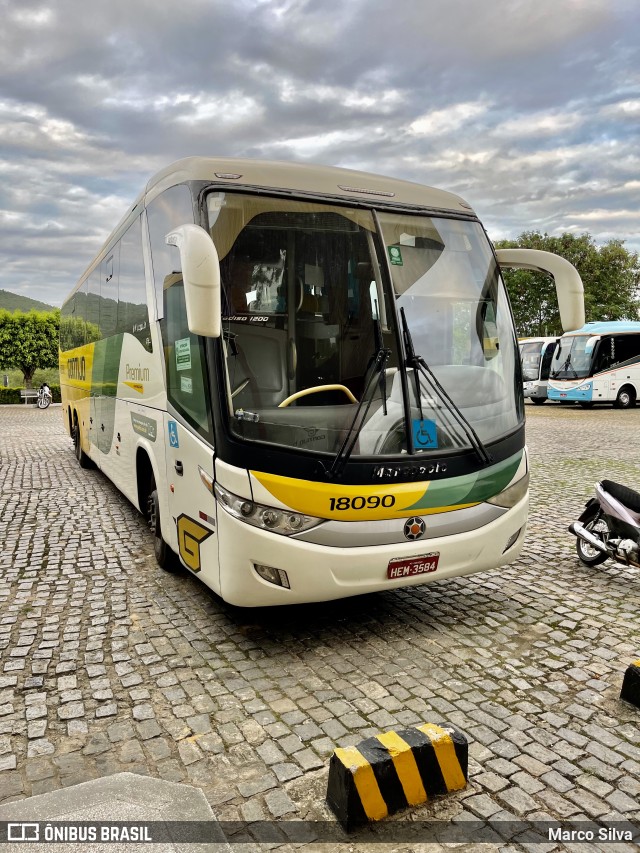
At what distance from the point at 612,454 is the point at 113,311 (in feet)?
33.2

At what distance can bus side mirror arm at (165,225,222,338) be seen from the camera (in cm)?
382

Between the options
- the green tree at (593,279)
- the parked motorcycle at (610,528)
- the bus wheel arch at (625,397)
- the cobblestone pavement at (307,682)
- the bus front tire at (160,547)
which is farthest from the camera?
the green tree at (593,279)

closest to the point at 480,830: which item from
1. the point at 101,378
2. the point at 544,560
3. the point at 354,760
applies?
the point at 354,760

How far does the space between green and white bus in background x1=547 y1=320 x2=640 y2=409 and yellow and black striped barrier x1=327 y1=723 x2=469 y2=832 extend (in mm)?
25871

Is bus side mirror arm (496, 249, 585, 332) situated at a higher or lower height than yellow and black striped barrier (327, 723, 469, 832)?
higher

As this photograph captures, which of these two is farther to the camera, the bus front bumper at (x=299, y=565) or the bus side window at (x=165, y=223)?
the bus side window at (x=165, y=223)

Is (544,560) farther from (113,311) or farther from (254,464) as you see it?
(113,311)

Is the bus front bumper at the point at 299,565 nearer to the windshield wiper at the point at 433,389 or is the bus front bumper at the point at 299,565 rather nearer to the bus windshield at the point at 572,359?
the windshield wiper at the point at 433,389

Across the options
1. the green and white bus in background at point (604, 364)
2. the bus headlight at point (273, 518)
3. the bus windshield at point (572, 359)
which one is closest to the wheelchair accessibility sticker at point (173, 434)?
the bus headlight at point (273, 518)

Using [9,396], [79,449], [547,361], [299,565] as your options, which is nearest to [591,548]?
[299,565]

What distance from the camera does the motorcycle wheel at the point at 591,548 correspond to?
612cm

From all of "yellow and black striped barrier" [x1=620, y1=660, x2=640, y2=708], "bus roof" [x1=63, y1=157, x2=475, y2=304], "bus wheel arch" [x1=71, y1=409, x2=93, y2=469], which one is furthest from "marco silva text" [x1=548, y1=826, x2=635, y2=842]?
"bus wheel arch" [x1=71, y1=409, x2=93, y2=469]

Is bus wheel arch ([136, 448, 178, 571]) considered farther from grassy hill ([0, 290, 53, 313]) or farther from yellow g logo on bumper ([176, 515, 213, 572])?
grassy hill ([0, 290, 53, 313])

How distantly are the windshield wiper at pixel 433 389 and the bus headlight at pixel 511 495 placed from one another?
0.28 meters
